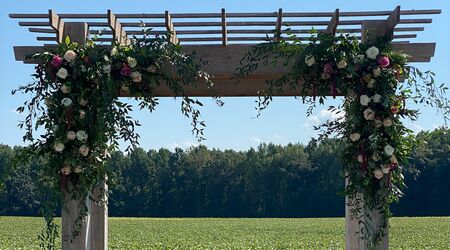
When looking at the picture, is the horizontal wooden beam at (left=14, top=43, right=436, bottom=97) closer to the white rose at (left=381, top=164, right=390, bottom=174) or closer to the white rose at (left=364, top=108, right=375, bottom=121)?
the white rose at (left=364, top=108, right=375, bottom=121)

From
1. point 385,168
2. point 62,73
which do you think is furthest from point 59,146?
point 385,168

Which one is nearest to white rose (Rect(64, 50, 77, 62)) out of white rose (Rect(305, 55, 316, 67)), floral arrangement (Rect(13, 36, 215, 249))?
floral arrangement (Rect(13, 36, 215, 249))

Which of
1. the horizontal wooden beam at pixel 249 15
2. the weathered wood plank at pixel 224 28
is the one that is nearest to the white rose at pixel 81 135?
the horizontal wooden beam at pixel 249 15

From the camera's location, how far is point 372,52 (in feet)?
15.3

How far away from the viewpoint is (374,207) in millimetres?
4680

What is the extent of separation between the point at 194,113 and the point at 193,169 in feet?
135

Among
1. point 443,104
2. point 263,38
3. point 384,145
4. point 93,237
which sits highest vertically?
point 263,38

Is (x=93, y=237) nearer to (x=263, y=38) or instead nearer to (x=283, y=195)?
(x=263, y=38)

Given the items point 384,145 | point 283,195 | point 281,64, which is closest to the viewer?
point 384,145

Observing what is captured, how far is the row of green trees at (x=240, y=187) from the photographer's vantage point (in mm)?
41719

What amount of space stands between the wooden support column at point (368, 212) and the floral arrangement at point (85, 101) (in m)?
1.28

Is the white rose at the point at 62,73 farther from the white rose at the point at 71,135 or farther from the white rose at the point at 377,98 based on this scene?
the white rose at the point at 377,98

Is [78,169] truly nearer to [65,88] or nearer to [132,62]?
[65,88]

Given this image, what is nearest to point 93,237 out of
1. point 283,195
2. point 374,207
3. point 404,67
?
point 374,207
